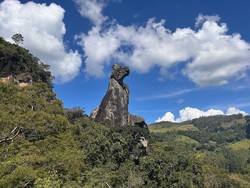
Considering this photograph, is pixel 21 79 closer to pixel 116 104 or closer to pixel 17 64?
pixel 17 64

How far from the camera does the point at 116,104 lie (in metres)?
127

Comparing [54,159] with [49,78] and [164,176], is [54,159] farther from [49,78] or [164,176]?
[49,78]

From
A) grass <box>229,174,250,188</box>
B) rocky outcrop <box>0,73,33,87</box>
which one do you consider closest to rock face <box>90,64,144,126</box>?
rocky outcrop <box>0,73,33,87</box>

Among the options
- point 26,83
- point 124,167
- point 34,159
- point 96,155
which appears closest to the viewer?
point 34,159

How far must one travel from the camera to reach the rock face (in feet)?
408

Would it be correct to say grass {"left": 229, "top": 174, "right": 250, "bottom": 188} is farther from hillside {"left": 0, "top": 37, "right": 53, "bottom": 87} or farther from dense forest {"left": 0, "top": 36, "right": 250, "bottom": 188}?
hillside {"left": 0, "top": 37, "right": 53, "bottom": 87}

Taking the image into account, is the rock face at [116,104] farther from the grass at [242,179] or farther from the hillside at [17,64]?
the grass at [242,179]

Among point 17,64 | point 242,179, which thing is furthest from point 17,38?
point 242,179

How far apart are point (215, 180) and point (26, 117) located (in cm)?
9441

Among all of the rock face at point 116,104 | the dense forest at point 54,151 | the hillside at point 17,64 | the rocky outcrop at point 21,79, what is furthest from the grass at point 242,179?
the rocky outcrop at point 21,79

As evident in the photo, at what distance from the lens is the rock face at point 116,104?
124250 mm

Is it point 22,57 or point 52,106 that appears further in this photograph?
point 22,57

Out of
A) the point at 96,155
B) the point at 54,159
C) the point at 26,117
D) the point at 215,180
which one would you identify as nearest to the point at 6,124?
the point at 26,117

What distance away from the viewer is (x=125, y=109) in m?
128
